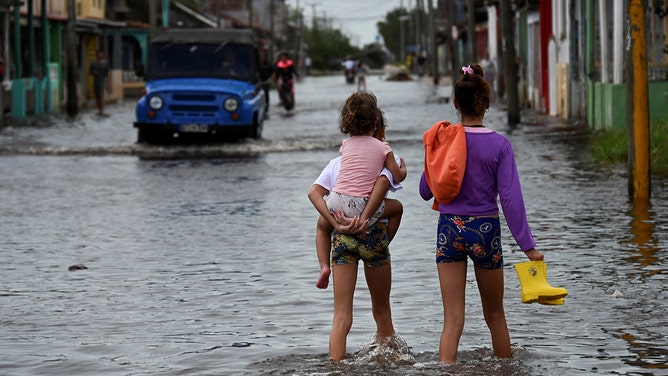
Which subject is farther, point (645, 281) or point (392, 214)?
point (645, 281)

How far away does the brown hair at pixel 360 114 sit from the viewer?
7254 millimetres

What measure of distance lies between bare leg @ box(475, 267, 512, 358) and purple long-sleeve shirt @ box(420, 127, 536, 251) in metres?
0.25

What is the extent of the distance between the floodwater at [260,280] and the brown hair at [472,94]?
120cm

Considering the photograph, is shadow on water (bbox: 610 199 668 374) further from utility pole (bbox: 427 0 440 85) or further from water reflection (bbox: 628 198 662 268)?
utility pole (bbox: 427 0 440 85)

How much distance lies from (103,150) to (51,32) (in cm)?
2541

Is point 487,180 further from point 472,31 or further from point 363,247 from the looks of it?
point 472,31

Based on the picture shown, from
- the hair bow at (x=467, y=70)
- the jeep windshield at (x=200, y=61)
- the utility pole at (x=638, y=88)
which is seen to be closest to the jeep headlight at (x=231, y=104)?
the jeep windshield at (x=200, y=61)

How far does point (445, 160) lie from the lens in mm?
6848

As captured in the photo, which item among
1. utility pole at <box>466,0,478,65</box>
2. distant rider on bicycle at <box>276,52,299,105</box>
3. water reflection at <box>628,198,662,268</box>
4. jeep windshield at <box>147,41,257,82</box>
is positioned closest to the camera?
water reflection at <box>628,198,662,268</box>

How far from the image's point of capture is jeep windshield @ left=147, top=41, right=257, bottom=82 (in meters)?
27.6

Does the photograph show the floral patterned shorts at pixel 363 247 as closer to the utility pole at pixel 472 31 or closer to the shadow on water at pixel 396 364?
the shadow on water at pixel 396 364

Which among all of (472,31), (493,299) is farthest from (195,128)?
(472,31)

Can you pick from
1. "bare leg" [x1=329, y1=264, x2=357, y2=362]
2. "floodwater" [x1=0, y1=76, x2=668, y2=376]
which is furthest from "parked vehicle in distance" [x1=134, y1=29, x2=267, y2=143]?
"bare leg" [x1=329, y1=264, x2=357, y2=362]

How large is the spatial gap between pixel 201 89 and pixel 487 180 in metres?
19.9
